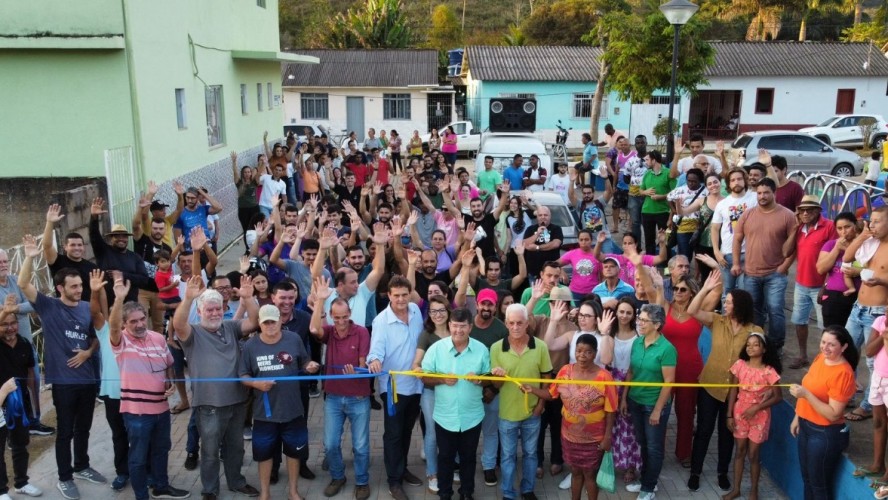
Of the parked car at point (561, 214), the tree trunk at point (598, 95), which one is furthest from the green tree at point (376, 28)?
the parked car at point (561, 214)

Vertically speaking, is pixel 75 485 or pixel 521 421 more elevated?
pixel 521 421

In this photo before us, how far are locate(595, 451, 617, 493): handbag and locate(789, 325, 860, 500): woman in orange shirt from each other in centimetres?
137

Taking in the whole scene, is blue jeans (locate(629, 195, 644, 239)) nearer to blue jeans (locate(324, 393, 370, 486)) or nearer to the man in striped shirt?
blue jeans (locate(324, 393, 370, 486))

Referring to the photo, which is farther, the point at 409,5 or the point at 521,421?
the point at 409,5

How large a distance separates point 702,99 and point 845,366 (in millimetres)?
34549

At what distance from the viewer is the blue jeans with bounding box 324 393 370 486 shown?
6.22m

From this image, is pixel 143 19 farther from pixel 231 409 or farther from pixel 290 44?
pixel 290 44

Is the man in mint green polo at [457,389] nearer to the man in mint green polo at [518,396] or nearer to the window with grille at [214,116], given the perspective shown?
the man in mint green polo at [518,396]

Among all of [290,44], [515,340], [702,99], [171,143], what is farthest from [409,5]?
[515,340]

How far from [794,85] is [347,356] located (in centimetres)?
3531

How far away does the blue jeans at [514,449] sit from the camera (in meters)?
6.03

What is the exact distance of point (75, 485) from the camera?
623 centimetres

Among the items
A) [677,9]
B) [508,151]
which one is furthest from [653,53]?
[677,9]

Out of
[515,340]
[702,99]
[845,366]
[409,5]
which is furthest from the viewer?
[409,5]
